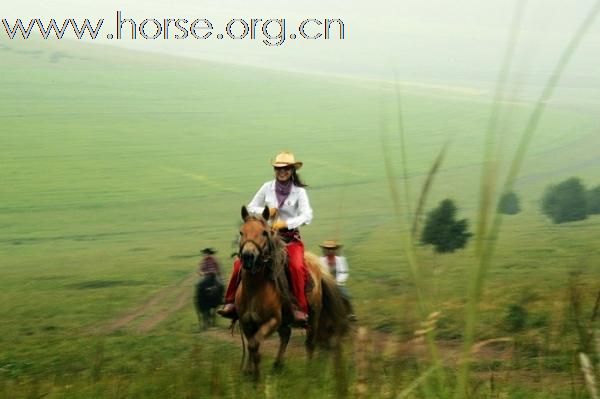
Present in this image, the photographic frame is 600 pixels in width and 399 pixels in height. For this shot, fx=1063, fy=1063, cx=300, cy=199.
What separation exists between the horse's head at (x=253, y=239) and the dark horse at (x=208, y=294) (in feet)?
33.9

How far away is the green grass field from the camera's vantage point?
21688mm

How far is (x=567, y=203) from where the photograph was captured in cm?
5012

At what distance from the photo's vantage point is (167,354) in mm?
17375

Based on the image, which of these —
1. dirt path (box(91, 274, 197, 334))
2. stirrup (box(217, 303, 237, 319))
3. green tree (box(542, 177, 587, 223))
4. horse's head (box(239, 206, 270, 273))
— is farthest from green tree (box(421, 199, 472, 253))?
green tree (box(542, 177, 587, 223))

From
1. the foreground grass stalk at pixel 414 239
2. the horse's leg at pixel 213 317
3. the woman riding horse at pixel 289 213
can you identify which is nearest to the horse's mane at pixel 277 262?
the woman riding horse at pixel 289 213

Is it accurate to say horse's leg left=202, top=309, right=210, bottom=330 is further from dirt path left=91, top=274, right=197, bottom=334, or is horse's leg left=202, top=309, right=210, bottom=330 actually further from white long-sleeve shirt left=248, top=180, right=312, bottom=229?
white long-sleeve shirt left=248, top=180, right=312, bottom=229

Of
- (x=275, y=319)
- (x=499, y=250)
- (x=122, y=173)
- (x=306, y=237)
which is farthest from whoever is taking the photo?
(x=122, y=173)

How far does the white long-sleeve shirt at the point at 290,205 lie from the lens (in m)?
9.14

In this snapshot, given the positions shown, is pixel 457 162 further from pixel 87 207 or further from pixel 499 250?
pixel 499 250

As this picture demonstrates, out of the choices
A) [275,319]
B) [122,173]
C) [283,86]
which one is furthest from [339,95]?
[275,319]

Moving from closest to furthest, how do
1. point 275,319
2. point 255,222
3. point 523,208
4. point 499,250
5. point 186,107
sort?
point 255,222 → point 275,319 → point 499,250 → point 523,208 → point 186,107

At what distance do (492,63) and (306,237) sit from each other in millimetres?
36282

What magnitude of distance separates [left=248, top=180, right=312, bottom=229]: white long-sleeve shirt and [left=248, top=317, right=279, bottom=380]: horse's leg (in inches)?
34.8

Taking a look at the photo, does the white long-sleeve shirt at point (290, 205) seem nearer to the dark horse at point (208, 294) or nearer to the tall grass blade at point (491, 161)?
the tall grass blade at point (491, 161)
